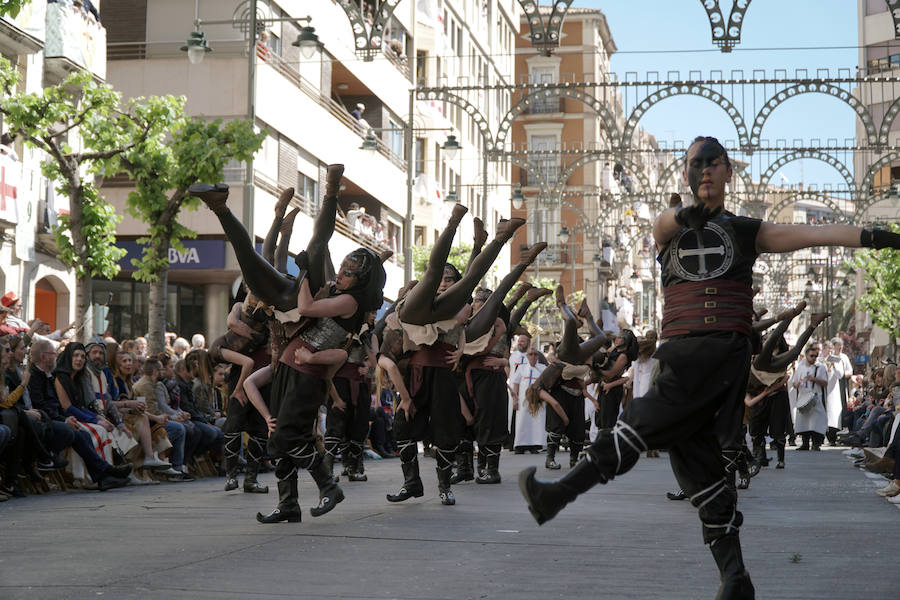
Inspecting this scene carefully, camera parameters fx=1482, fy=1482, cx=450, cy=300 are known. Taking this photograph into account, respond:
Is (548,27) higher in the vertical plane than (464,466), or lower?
higher

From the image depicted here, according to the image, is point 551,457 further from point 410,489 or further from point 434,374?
point 410,489

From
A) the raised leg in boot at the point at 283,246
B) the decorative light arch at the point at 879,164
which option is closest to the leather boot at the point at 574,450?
the raised leg in boot at the point at 283,246

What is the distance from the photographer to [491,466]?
15.5 metres

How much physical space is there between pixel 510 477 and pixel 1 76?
1010cm

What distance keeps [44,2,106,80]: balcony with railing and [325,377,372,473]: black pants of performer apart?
15876 millimetres

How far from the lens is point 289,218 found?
478 inches

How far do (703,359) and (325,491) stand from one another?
462cm

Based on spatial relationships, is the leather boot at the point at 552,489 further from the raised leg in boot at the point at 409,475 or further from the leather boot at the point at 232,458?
the leather boot at the point at 232,458

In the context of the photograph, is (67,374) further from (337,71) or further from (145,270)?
(337,71)

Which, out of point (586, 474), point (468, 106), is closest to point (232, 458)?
point (586, 474)

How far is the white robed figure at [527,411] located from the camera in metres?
24.5

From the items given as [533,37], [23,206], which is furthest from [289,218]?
[23,206]

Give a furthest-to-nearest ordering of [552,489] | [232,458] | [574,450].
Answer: [574,450] < [232,458] < [552,489]

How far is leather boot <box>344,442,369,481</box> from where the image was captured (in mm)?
15742
